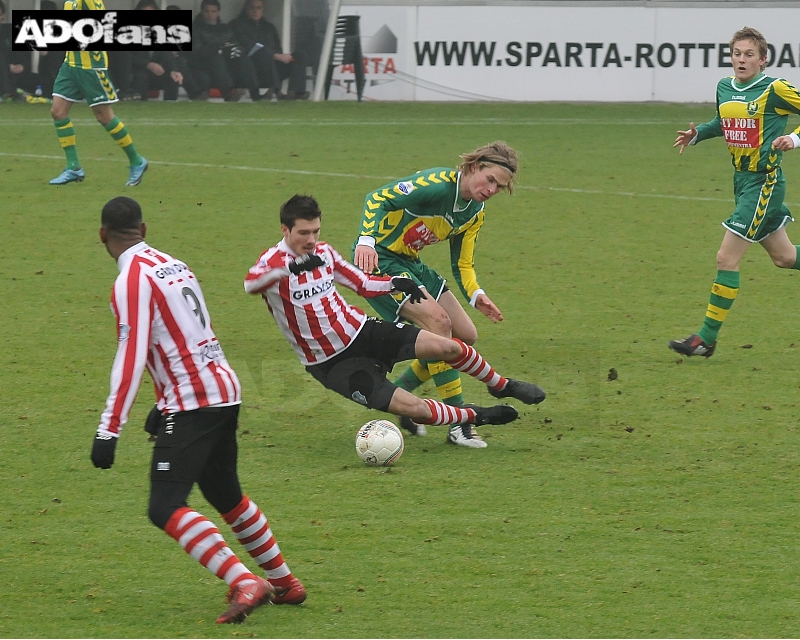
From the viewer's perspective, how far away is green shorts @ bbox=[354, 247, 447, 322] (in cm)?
654

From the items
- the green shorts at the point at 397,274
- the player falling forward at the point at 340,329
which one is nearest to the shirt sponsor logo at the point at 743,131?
the green shorts at the point at 397,274

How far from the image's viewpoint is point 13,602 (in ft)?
14.7

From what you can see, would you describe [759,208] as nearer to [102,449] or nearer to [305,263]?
[305,263]

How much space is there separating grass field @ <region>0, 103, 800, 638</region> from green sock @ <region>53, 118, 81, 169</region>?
33cm

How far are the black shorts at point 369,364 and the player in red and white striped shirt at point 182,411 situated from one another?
147cm

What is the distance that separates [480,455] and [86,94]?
26.7 ft

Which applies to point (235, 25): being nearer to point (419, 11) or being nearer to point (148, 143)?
point (419, 11)

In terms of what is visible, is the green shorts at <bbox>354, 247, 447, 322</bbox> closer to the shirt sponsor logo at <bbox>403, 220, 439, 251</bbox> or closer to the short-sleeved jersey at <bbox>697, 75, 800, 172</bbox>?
the shirt sponsor logo at <bbox>403, 220, 439, 251</bbox>

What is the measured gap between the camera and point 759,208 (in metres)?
7.87

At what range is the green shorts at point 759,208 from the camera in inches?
310

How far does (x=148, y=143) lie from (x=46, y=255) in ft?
20.1

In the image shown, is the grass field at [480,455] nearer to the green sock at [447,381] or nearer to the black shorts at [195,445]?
the green sock at [447,381]

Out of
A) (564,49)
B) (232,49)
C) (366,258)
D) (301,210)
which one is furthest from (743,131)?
(232,49)

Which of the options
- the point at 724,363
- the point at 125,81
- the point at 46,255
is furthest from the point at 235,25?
the point at 724,363
